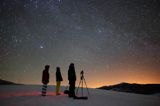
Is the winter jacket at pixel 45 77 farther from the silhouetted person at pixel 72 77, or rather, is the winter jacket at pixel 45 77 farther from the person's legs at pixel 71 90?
the person's legs at pixel 71 90

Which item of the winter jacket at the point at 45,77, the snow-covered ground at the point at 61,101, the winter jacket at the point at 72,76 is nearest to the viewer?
the snow-covered ground at the point at 61,101

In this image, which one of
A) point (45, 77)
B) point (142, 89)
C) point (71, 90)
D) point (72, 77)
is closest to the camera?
point (71, 90)

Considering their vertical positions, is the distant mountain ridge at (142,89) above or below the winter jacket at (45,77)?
below

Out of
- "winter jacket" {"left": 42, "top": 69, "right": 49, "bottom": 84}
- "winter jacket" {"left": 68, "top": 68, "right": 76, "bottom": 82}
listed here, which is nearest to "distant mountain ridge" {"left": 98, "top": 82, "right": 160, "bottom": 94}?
"winter jacket" {"left": 68, "top": 68, "right": 76, "bottom": 82}

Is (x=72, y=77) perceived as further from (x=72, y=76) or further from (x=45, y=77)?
(x=45, y=77)

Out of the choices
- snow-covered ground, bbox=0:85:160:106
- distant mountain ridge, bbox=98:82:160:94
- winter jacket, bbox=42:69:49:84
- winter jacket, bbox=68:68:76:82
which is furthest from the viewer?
distant mountain ridge, bbox=98:82:160:94

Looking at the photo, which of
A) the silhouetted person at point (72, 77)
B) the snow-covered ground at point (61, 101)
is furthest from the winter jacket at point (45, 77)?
the silhouetted person at point (72, 77)

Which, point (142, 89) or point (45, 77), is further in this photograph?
point (142, 89)

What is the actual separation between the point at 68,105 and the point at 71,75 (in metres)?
4.44

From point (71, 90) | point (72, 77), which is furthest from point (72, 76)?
point (71, 90)

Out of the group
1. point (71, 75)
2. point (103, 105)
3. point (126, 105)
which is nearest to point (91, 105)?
point (103, 105)

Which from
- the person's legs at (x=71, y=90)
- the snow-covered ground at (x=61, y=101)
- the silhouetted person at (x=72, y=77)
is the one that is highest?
the silhouetted person at (x=72, y=77)

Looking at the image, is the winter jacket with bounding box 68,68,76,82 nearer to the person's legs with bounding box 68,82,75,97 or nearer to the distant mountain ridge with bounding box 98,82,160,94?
the person's legs with bounding box 68,82,75,97

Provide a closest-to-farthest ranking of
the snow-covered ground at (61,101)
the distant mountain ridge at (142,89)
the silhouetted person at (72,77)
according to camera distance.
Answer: the snow-covered ground at (61,101) < the silhouetted person at (72,77) < the distant mountain ridge at (142,89)
